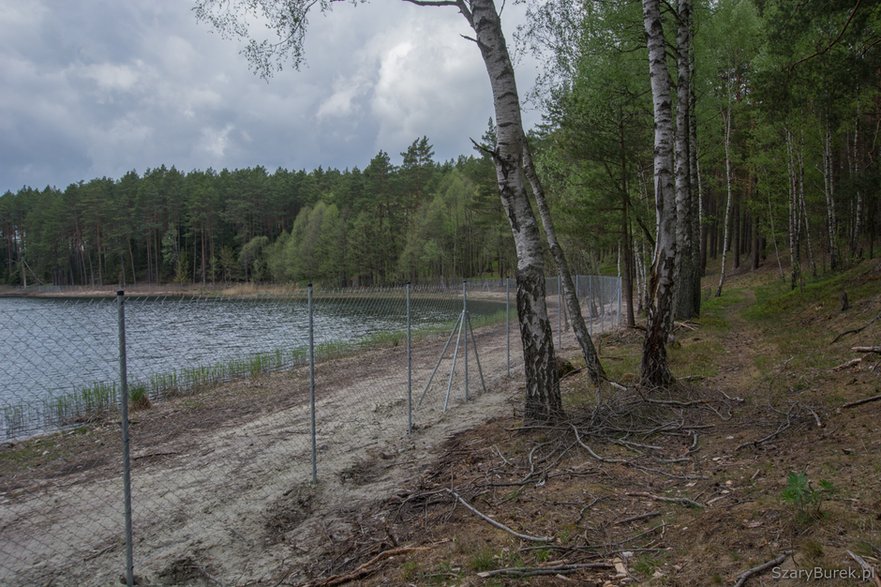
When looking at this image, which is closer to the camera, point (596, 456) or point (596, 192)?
point (596, 456)

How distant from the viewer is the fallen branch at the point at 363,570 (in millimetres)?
3445

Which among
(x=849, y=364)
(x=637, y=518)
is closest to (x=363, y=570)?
(x=637, y=518)

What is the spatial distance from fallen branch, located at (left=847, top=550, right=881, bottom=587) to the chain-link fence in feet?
12.0

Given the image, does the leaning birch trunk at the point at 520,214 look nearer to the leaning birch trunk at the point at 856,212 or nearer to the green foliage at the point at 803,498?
the green foliage at the point at 803,498

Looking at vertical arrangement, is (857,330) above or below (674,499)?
above

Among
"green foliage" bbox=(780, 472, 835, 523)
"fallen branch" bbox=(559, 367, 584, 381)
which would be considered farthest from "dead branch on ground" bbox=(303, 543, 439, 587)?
"fallen branch" bbox=(559, 367, 584, 381)

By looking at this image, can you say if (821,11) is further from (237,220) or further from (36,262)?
(36,262)

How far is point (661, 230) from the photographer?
7.11 m

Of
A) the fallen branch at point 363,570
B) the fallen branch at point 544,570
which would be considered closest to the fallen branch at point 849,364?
the fallen branch at point 544,570

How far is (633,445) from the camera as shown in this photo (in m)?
5.15

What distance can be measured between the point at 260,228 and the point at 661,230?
78609 mm

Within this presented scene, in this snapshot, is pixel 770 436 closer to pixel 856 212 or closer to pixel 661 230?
pixel 661 230

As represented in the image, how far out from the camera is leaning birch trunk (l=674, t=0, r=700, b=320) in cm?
950

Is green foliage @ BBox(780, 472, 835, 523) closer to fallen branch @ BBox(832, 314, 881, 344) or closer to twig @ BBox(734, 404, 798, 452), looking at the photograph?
twig @ BBox(734, 404, 798, 452)
